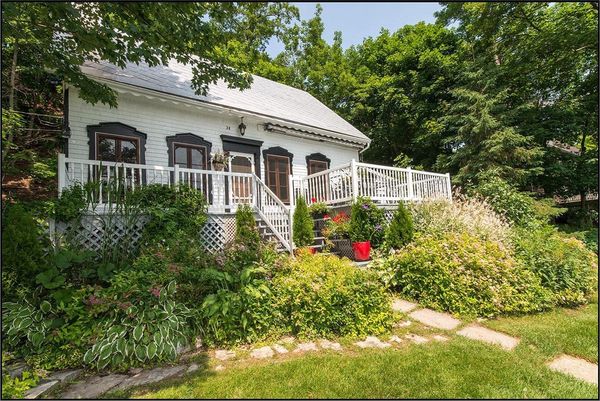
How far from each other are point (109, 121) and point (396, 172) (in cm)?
752

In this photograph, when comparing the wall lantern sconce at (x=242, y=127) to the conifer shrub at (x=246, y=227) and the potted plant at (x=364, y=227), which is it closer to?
the conifer shrub at (x=246, y=227)

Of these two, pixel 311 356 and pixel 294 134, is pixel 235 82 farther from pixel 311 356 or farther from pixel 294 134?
pixel 294 134

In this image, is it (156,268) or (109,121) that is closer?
(156,268)

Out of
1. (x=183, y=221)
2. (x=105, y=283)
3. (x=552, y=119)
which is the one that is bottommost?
(x=105, y=283)

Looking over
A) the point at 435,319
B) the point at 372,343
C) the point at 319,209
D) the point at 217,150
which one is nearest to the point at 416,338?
the point at 372,343

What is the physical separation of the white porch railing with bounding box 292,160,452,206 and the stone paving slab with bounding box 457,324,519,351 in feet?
13.2

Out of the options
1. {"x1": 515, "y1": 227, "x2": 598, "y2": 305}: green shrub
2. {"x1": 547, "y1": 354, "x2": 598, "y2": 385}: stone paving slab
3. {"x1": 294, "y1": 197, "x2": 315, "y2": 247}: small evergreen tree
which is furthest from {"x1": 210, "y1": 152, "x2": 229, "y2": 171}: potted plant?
{"x1": 547, "y1": 354, "x2": 598, "y2": 385}: stone paving slab

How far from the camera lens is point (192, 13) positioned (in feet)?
13.3

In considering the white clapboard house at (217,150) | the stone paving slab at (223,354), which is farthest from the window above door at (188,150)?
the stone paving slab at (223,354)

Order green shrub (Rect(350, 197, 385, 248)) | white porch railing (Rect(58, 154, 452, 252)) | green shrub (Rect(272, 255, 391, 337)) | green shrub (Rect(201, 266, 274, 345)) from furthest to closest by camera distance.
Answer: green shrub (Rect(350, 197, 385, 248)) < white porch railing (Rect(58, 154, 452, 252)) < green shrub (Rect(272, 255, 391, 337)) < green shrub (Rect(201, 266, 274, 345))

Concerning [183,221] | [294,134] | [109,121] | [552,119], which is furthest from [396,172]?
[552,119]

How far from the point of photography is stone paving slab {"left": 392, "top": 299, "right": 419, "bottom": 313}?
14.7 ft

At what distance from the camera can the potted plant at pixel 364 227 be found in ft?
21.9

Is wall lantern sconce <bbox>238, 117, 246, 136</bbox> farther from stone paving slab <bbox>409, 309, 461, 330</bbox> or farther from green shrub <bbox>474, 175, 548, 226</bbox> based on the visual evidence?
green shrub <bbox>474, 175, 548, 226</bbox>
